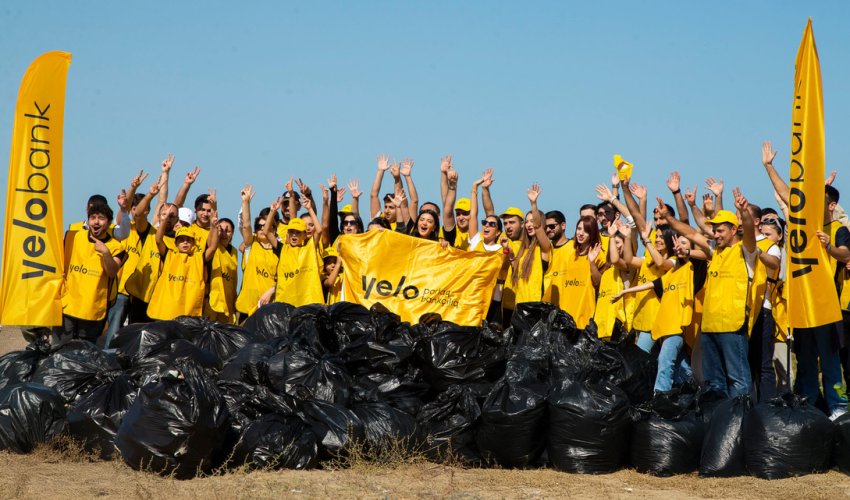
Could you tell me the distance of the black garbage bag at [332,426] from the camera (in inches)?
265

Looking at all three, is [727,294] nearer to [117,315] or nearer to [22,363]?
[22,363]

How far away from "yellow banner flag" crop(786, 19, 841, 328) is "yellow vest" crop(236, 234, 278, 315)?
5.46m

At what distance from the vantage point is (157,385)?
6.41 m

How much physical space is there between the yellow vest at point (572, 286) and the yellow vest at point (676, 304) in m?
0.86

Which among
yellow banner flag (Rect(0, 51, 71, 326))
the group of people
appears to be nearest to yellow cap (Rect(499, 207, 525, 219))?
the group of people

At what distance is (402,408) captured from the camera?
733 centimetres

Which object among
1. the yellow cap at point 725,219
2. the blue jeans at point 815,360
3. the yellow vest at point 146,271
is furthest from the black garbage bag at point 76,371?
the blue jeans at point 815,360

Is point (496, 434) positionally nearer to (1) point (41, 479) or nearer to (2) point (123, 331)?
(1) point (41, 479)

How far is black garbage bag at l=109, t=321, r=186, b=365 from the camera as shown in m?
8.24

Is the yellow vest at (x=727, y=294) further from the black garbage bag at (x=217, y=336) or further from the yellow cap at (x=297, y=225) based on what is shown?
the yellow cap at (x=297, y=225)

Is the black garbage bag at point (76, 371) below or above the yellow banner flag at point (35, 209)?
below

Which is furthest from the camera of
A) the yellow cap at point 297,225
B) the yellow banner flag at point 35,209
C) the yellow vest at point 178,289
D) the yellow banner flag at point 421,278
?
the yellow cap at point 297,225

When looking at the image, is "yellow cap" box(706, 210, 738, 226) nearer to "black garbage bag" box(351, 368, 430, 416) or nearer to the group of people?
the group of people

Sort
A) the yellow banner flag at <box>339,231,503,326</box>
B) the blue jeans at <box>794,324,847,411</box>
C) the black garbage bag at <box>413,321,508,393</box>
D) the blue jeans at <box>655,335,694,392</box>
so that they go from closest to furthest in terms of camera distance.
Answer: the black garbage bag at <box>413,321,508,393</box> → the blue jeans at <box>794,324,847,411</box> → the blue jeans at <box>655,335,694,392</box> → the yellow banner flag at <box>339,231,503,326</box>
